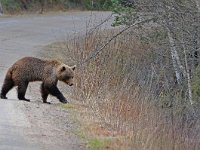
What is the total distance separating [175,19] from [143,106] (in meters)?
2.32

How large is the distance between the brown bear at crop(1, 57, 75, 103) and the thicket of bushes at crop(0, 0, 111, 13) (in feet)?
80.5

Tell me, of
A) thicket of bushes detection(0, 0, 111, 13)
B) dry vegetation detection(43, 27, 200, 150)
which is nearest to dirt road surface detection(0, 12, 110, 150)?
dry vegetation detection(43, 27, 200, 150)

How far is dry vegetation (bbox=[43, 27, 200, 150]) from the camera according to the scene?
9.83m

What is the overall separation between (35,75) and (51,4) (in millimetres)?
31600

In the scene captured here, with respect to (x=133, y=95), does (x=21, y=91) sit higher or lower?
lower

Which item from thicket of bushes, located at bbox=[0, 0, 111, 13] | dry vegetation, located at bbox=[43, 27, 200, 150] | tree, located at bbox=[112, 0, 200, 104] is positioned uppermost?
tree, located at bbox=[112, 0, 200, 104]

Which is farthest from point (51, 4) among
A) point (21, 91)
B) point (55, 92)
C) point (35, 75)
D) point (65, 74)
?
point (21, 91)

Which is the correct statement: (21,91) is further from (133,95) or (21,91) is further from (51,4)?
(51,4)

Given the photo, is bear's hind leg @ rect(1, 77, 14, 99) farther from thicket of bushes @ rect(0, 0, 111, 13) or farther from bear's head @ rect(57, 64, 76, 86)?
thicket of bushes @ rect(0, 0, 111, 13)

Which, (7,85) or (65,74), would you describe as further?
(65,74)

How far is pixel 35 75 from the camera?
13.6m

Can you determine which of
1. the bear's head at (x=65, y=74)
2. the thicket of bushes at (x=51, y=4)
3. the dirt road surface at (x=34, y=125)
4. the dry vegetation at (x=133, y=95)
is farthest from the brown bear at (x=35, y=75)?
the thicket of bushes at (x=51, y=4)

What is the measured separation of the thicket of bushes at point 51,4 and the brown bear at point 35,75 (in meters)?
24.5

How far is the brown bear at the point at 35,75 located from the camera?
13352mm
